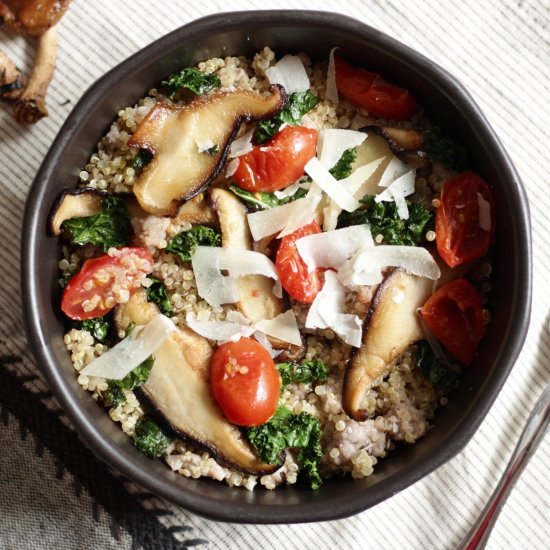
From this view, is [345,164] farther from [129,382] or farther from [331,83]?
[129,382]

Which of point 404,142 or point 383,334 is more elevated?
point 404,142

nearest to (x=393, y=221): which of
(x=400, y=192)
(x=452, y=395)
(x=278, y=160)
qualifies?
(x=400, y=192)

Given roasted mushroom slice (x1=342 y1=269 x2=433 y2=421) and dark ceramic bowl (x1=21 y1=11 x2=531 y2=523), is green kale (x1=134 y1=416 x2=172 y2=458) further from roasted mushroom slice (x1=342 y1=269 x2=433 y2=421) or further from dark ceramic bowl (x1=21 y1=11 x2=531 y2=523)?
roasted mushroom slice (x1=342 y1=269 x2=433 y2=421)

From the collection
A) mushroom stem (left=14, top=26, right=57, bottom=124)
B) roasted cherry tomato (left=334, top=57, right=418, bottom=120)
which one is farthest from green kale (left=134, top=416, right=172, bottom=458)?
roasted cherry tomato (left=334, top=57, right=418, bottom=120)

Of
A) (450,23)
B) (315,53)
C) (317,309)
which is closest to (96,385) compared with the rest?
(317,309)

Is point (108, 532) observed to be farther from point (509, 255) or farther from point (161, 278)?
point (509, 255)

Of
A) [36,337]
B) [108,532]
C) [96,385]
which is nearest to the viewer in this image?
[36,337]
